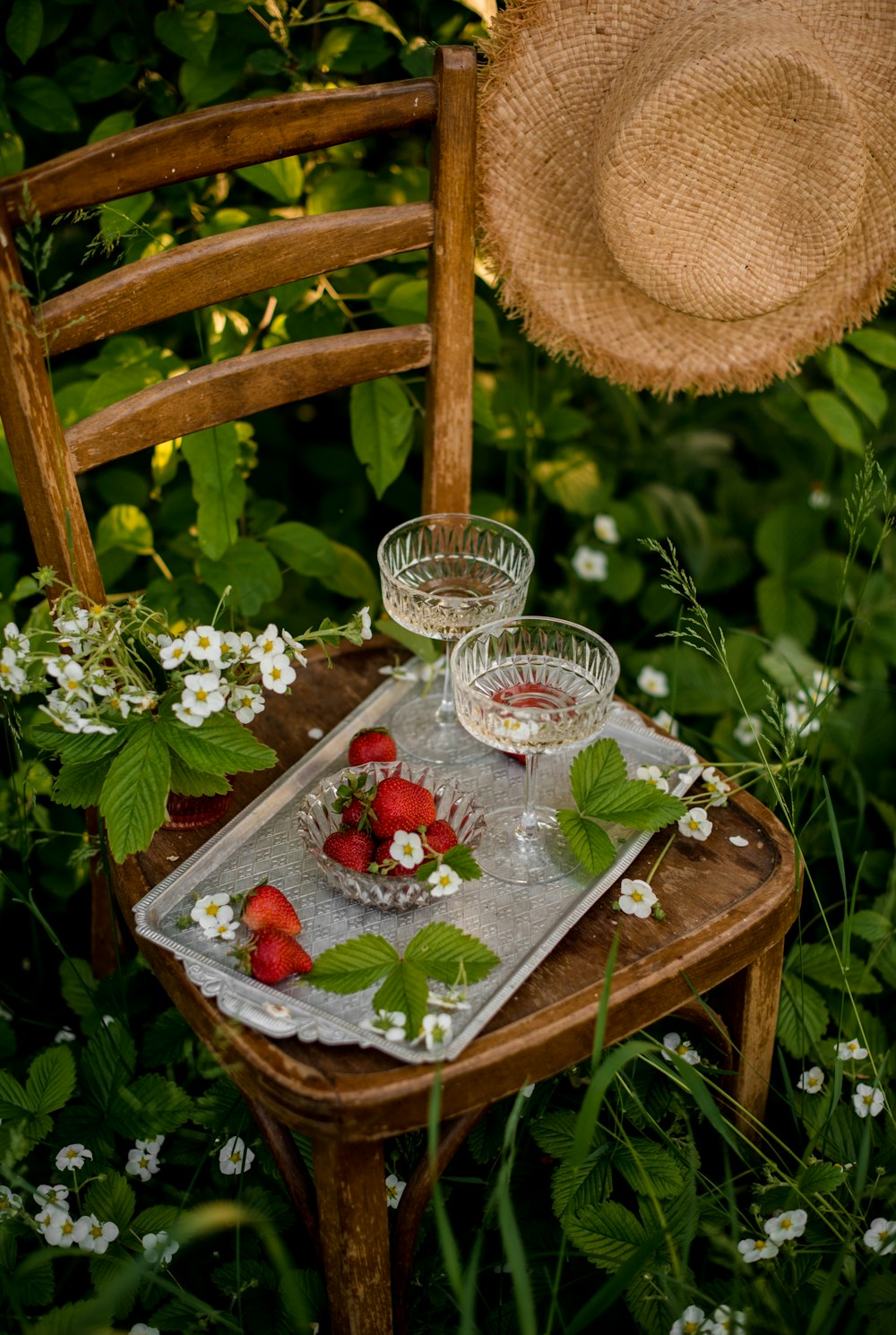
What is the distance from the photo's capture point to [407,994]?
3.48 feet

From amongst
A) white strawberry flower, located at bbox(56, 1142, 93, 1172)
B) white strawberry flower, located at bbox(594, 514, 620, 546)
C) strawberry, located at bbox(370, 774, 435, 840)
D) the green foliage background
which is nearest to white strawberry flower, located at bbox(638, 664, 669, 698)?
the green foliage background

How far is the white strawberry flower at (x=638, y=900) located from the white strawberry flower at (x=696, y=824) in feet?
0.39

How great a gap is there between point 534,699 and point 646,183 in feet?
2.07

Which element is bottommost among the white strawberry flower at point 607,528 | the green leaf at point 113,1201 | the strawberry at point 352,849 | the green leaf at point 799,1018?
the green leaf at point 799,1018

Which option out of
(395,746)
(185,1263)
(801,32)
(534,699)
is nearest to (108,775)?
(395,746)

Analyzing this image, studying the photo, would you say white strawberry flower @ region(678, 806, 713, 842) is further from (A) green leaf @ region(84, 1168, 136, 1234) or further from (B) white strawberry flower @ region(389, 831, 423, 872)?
(A) green leaf @ region(84, 1168, 136, 1234)

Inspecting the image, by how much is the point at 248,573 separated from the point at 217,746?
590mm

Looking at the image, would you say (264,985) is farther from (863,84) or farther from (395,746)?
(863,84)

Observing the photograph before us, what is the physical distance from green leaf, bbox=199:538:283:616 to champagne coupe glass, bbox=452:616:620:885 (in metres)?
0.50

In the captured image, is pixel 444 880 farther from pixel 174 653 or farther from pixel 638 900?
pixel 174 653

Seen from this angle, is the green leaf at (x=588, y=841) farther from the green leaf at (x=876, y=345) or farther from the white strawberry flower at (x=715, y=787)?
the green leaf at (x=876, y=345)

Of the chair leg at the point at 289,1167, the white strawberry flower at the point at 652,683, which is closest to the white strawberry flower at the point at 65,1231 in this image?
the chair leg at the point at 289,1167

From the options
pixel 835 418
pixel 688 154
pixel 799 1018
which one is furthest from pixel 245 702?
pixel 835 418

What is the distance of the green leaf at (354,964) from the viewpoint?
108 centimetres
